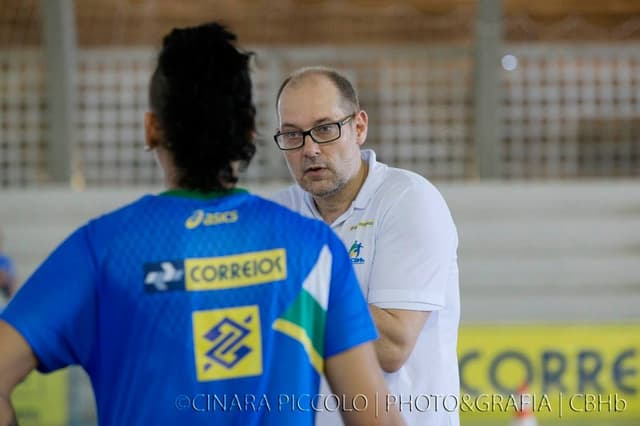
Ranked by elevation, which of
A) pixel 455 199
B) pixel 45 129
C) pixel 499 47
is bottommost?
pixel 455 199

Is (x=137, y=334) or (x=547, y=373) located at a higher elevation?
(x=137, y=334)

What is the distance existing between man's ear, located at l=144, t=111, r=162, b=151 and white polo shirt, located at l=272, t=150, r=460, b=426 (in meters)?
0.92

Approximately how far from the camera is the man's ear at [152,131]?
6.30 ft

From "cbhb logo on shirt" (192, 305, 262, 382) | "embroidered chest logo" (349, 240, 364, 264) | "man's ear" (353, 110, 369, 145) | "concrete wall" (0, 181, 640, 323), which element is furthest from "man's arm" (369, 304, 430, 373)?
"concrete wall" (0, 181, 640, 323)

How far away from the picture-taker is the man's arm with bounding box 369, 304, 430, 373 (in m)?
2.56

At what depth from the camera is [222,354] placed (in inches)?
73.7

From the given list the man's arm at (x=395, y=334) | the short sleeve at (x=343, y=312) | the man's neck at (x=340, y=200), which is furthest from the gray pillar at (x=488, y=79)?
the short sleeve at (x=343, y=312)

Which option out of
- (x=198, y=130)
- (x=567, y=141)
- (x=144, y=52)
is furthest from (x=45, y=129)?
(x=198, y=130)

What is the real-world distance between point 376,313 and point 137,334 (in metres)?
0.90

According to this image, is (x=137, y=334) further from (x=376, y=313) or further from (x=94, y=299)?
(x=376, y=313)

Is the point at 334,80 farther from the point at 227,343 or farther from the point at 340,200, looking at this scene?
the point at 227,343

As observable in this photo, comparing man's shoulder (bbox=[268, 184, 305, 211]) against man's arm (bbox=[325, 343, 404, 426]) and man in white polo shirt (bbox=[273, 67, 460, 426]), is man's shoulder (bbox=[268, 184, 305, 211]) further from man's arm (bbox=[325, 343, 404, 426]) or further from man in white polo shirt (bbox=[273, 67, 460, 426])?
man's arm (bbox=[325, 343, 404, 426])

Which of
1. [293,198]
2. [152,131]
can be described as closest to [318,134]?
[293,198]

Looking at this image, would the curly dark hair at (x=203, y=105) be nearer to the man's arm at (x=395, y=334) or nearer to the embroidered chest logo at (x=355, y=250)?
the man's arm at (x=395, y=334)
